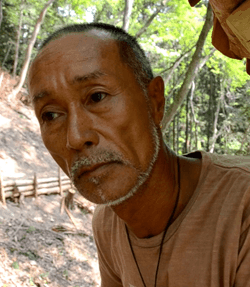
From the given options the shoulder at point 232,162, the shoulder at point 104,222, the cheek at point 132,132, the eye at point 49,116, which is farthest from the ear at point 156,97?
the shoulder at point 104,222

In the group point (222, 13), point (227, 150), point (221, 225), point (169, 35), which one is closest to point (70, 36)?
point (222, 13)

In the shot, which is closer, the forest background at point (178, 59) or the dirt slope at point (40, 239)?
the dirt slope at point (40, 239)

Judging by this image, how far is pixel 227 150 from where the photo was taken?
12.8 metres

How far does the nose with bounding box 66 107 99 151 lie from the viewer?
1443 millimetres

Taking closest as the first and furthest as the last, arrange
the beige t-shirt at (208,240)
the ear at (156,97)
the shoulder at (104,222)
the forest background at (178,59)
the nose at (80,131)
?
the beige t-shirt at (208,240)
the nose at (80,131)
the ear at (156,97)
the shoulder at (104,222)
the forest background at (178,59)

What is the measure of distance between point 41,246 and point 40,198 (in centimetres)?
285

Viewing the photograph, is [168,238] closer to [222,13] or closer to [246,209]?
[246,209]

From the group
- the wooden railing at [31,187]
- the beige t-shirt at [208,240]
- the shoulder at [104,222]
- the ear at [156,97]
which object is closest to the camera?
the beige t-shirt at [208,240]

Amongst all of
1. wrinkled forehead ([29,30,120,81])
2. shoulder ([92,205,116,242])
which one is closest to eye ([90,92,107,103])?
wrinkled forehead ([29,30,120,81])

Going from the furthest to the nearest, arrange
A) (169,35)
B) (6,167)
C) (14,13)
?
(14,13) → (6,167) → (169,35)

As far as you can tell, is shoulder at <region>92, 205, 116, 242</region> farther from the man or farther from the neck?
the neck

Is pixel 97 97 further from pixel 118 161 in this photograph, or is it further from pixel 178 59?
pixel 178 59

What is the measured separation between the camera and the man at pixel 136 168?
1.41 meters

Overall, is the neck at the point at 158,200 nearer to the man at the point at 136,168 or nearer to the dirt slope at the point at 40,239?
the man at the point at 136,168
